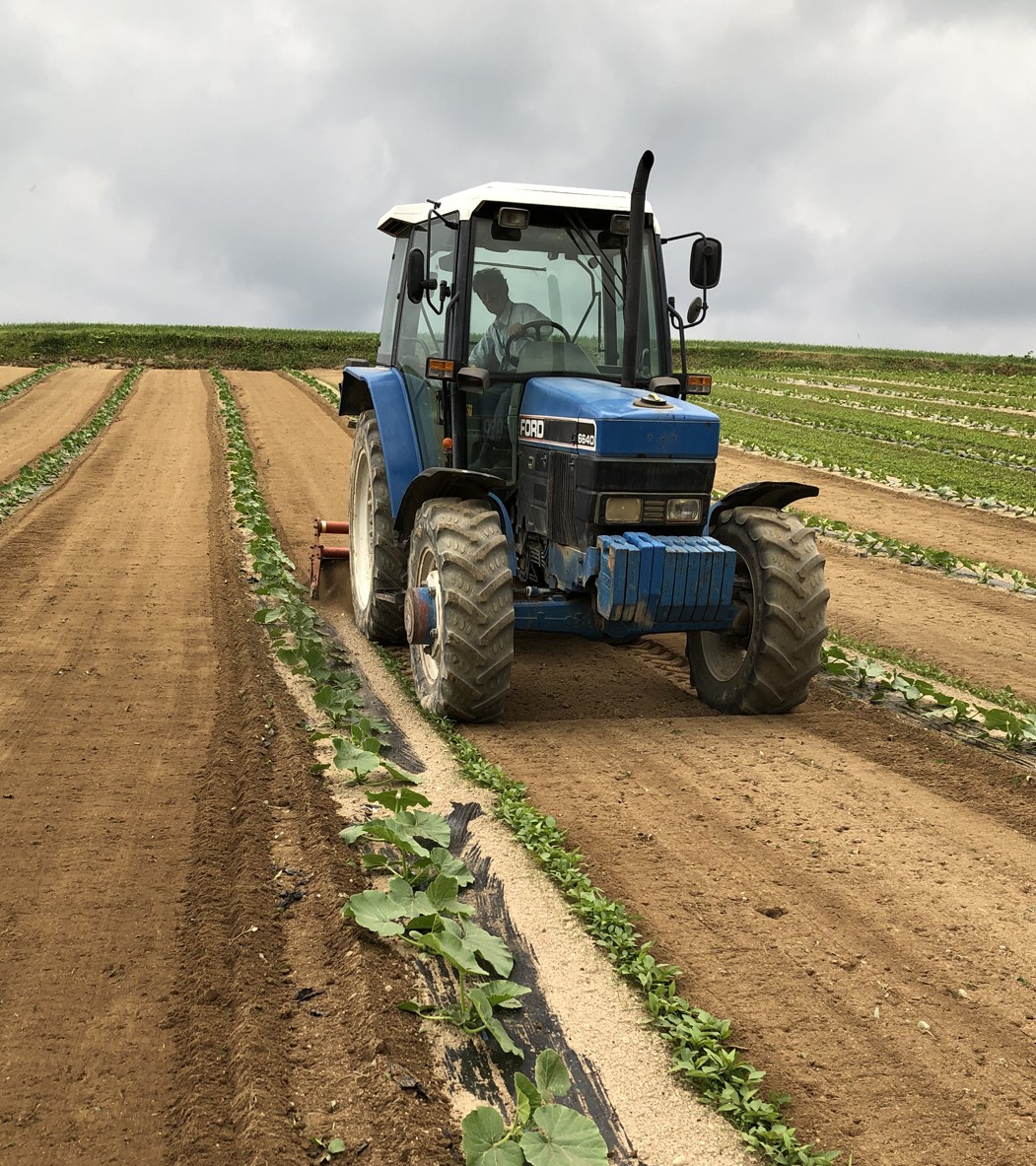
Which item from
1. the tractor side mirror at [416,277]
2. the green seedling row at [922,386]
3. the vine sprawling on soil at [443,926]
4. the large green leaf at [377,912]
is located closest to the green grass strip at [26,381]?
the green seedling row at [922,386]

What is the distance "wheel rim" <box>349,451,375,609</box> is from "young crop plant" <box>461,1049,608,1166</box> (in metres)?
5.12

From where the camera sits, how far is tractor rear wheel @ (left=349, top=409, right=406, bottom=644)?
25.0 ft

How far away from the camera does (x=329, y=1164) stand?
9.30 feet

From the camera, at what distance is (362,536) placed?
28.2ft

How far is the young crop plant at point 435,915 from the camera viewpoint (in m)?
3.44

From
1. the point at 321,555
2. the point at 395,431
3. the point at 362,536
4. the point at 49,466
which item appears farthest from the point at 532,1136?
the point at 49,466

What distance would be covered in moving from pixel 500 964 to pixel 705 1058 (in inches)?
26.9

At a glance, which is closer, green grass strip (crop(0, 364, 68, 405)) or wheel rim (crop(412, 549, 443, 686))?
wheel rim (crop(412, 549, 443, 686))

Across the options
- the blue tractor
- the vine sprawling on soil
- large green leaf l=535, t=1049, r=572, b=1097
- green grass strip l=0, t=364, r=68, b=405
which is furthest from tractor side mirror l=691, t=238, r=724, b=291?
green grass strip l=0, t=364, r=68, b=405

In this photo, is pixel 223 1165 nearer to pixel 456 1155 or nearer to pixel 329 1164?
pixel 329 1164

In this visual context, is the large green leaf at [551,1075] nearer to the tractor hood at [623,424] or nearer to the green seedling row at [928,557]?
the tractor hood at [623,424]

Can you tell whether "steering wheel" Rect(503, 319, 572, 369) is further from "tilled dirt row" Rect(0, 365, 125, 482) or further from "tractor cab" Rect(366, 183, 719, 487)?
"tilled dirt row" Rect(0, 365, 125, 482)

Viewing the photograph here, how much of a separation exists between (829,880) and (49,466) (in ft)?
46.2

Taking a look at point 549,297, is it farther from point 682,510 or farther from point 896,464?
point 896,464
